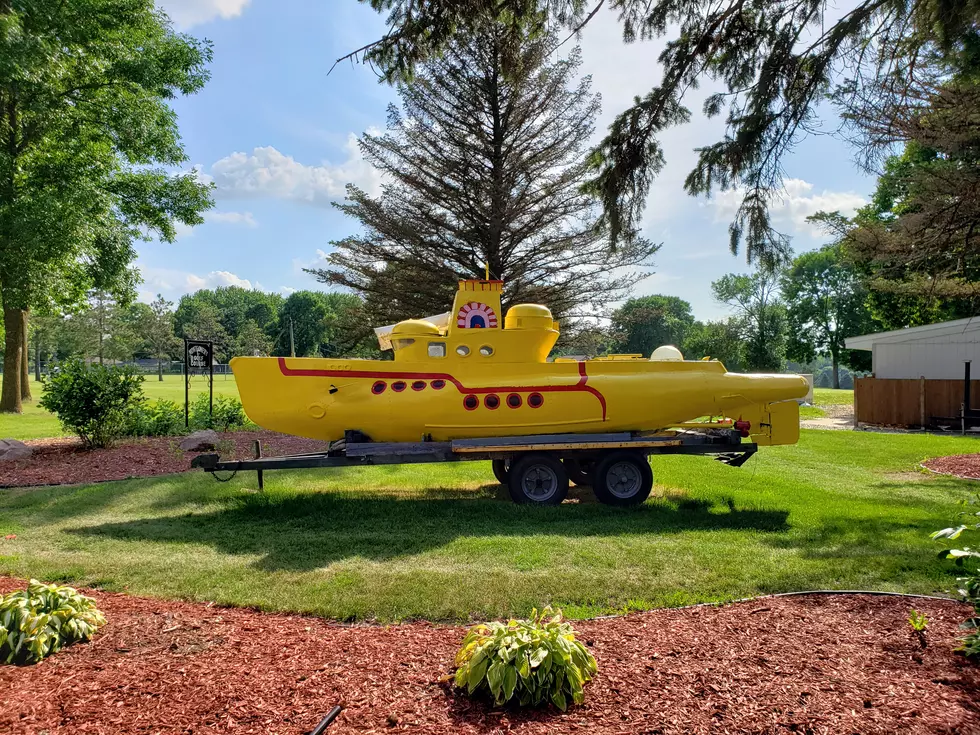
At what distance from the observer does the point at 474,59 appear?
16703 mm

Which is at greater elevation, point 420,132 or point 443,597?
point 420,132

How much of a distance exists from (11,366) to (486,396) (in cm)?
2099

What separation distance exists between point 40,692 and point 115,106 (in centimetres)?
1904

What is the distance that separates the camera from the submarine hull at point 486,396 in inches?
325

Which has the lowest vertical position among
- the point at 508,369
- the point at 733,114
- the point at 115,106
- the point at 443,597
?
the point at 443,597

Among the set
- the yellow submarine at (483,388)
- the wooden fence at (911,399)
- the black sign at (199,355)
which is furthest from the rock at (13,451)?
the wooden fence at (911,399)

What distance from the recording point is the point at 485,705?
314 cm

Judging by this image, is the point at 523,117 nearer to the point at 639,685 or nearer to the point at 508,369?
the point at 508,369

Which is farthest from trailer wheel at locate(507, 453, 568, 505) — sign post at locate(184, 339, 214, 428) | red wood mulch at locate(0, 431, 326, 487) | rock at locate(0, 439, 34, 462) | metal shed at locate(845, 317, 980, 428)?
metal shed at locate(845, 317, 980, 428)

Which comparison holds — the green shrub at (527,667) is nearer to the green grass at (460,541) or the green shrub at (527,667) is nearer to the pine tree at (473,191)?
the green grass at (460,541)

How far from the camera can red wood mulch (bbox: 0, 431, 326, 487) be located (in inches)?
406

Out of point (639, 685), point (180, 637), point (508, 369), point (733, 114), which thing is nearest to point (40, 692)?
point (180, 637)

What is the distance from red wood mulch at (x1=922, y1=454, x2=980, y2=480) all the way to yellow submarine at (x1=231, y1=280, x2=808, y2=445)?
4842 mm

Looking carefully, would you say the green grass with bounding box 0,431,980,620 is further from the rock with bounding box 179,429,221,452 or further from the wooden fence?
the wooden fence
